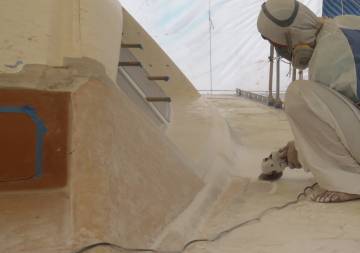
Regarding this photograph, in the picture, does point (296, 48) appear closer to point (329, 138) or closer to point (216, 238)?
point (329, 138)

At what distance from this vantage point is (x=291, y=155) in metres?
2.13

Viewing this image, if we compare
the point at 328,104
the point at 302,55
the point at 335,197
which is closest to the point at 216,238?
the point at 335,197

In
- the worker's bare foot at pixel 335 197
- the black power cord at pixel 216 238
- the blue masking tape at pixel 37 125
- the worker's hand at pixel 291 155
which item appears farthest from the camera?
the worker's hand at pixel 291 155

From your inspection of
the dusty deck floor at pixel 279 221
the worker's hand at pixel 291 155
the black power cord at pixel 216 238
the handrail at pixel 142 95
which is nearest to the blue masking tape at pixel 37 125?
the black power cord at pixel 216 238

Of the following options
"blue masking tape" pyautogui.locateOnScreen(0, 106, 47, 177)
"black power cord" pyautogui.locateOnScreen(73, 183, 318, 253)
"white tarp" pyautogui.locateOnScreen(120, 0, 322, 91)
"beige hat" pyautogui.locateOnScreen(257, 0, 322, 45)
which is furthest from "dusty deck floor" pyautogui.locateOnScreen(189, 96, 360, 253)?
"white tarp" pyautogui.locateOnScreen(120, 0, 322, 91)

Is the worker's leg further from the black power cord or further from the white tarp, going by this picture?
the white tarp

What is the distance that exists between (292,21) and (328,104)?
0.35 m

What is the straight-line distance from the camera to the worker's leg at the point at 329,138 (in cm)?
180

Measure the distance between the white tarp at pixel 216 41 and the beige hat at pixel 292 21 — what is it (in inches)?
254

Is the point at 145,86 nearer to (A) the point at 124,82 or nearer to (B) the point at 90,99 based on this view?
(A) the point at 124,82

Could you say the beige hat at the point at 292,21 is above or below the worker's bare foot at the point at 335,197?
above

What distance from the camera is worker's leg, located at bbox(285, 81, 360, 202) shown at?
5.91 feet

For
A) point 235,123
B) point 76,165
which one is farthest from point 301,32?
point 235,123

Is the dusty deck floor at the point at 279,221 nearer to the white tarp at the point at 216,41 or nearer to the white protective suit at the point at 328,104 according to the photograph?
the white protective suit at the point at 328,104
